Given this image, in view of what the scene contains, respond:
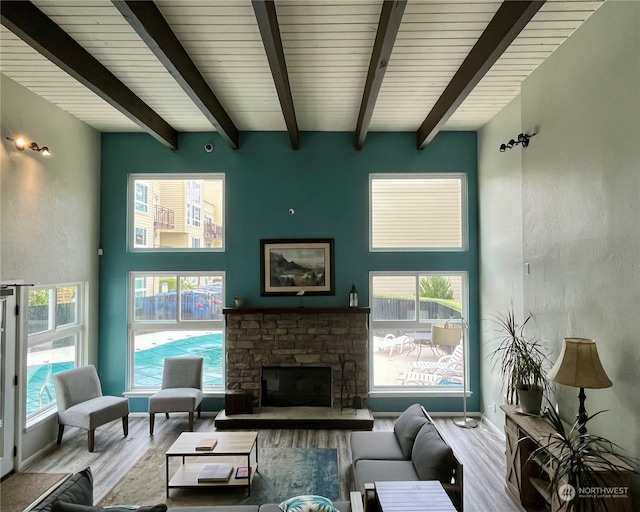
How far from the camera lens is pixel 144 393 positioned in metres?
5.76

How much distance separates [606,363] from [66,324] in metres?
5.85

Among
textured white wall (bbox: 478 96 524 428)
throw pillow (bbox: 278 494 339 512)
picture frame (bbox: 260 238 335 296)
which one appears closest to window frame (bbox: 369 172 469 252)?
textured white wall (bbox: 478 96 524 428)

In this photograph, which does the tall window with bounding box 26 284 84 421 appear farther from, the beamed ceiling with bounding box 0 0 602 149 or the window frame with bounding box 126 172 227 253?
the beamed ceiling with bounding box 0 0 602 149

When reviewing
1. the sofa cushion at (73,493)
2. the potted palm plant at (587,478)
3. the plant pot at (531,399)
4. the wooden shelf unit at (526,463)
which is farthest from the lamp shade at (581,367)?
the sofa cushion at (73,493)

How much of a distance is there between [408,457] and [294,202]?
363cm

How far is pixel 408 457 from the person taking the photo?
3547mm

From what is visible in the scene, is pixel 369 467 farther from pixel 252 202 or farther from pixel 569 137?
pixel 252 202

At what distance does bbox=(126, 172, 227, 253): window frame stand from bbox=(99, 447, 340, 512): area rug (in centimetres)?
274

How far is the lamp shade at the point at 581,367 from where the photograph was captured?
107 inches

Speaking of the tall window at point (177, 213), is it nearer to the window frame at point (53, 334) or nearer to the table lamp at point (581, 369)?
the window frame at point (53, 334)

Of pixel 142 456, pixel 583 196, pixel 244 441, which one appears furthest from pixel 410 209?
pixel 142 456

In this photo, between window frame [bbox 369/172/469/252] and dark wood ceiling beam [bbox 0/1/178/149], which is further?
window frame [bbox 369/172/469/252]

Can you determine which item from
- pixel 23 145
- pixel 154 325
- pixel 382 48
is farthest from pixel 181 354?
pixel 382 48

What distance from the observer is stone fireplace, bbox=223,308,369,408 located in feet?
18.4
